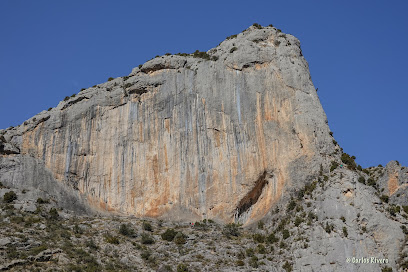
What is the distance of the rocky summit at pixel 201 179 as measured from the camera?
50281 mm

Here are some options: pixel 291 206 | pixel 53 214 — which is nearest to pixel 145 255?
pixel 53 214

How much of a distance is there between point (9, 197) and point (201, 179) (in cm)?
1591

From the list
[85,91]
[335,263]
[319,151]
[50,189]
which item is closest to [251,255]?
[335,263]

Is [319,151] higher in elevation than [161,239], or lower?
higher

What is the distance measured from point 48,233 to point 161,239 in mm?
8474

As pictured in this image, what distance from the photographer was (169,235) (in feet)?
179

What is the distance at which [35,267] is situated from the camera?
4622 centimetres

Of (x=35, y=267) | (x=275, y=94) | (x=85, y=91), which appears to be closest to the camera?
(x=35, y=267)

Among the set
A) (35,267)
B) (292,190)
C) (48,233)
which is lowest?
(35,267)

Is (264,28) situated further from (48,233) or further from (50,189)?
(48,233)

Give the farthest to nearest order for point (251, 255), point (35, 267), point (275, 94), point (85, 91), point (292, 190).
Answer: point (85, 91)
point (275, 94)
point (292, 190)
point (251, 255)
point (35, 267)

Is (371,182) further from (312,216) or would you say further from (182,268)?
(182,268)

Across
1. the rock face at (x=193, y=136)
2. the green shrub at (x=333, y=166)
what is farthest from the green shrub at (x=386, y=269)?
the rock face at (x=193, y=136)

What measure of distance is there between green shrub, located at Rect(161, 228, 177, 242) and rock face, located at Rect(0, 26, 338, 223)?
4.39 meters
